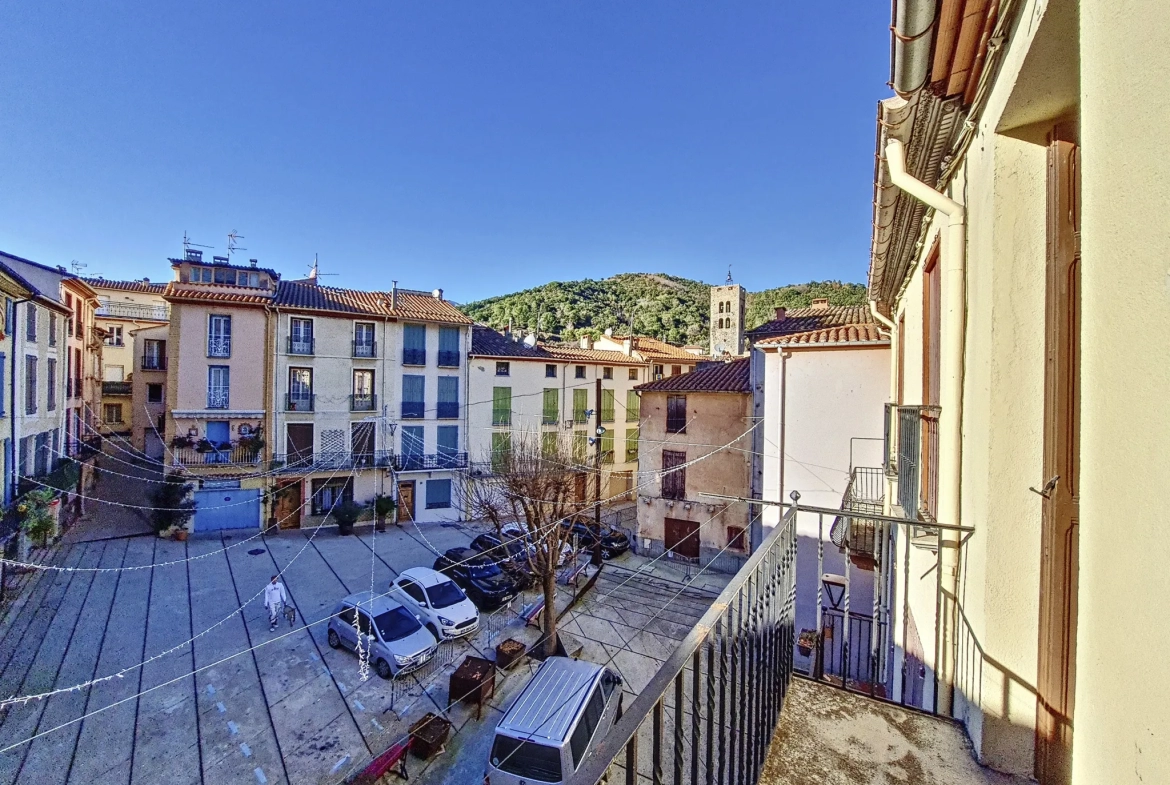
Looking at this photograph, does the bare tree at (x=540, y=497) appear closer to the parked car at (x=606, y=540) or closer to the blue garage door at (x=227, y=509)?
the parked car at (x=606, y=540)

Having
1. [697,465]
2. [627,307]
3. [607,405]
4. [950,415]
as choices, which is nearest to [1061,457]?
[950,415]

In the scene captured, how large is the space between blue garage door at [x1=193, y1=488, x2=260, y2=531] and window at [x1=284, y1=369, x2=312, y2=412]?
327 centimetres

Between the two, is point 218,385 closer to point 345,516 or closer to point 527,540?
point 345,516

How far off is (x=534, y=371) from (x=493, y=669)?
1550cm

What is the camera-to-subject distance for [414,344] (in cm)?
2152

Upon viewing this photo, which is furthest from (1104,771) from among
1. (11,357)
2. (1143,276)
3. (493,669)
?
(11,357)

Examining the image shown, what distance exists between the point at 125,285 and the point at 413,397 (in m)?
31.4

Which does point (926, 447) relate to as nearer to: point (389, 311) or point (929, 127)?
point (929, 127)

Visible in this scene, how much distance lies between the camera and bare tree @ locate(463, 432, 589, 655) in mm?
11812

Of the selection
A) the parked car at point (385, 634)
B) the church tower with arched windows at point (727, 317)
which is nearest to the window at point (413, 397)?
the parked car at point (385, 634)

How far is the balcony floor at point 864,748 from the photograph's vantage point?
2307 millimetres

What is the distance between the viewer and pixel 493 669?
9.54 m

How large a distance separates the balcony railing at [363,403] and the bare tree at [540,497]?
4.88m

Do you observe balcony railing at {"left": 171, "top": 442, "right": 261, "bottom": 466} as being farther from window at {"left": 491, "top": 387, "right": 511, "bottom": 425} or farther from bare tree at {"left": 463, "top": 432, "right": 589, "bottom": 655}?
window at {"left": 491, "top": 387, "right": 511, "bottom": 425}
